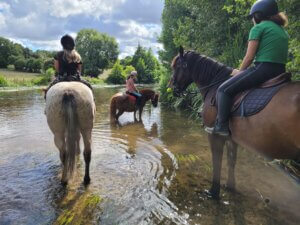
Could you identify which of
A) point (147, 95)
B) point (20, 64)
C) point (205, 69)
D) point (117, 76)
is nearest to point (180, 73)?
point (205, 69)

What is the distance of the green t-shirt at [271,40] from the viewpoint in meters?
3.50

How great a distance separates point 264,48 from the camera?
11.7 feet

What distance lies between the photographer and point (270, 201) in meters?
4.48

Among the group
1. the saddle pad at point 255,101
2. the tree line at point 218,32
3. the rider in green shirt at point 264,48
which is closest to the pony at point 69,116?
the rider in green shirt at point 264,48

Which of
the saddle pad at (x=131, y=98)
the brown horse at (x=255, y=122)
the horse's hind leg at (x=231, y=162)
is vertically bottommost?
the horse's hind leg at (x=231, y=162)

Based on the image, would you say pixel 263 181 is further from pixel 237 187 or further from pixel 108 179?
pixel 108 179

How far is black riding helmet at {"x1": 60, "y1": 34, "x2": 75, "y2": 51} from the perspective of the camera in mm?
5320

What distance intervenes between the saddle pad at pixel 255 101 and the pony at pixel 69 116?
2612 millimetres

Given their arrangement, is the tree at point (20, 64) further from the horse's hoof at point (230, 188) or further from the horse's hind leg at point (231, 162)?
the horse's hoof at point (230, 188)

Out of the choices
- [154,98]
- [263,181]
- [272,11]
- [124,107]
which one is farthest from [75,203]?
[154,98]

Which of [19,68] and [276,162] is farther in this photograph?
[19,68]

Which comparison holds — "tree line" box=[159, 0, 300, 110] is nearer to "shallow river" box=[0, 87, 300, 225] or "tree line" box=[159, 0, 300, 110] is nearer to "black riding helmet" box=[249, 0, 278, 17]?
"shallow river" box=[0, 87, 300, 225]

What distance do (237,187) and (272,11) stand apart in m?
3.14

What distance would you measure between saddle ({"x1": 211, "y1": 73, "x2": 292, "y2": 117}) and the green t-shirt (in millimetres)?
297
